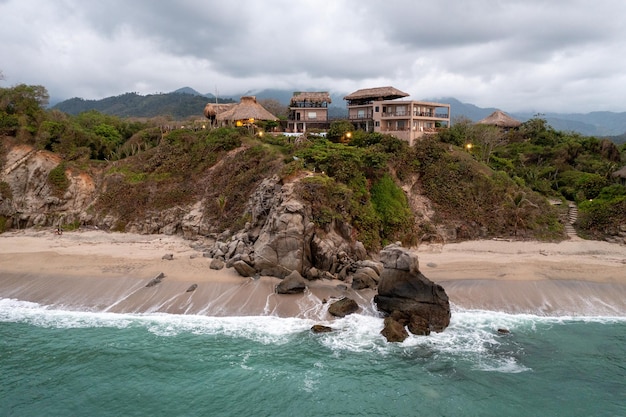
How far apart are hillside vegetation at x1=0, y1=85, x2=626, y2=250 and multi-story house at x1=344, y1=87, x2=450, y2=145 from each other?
397 centimetres

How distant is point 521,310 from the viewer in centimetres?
2616

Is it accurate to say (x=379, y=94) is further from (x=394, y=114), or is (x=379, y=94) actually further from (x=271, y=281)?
(x=271, y=281)

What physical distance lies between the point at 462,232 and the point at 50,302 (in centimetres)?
3201

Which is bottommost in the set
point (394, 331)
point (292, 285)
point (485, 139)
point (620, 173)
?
point (394, 331)

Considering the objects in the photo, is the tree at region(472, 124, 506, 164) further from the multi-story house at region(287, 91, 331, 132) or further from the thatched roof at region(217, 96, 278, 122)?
the thatched roof at region(217, 96, 278, 122)

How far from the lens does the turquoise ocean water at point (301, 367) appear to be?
17.5m

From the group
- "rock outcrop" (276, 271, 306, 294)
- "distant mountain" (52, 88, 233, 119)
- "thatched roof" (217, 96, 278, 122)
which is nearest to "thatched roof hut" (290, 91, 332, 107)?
"thatched roof" (217, 96, 278, 122)

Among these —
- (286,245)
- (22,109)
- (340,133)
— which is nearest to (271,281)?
(286,245)

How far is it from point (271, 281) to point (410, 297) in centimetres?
927

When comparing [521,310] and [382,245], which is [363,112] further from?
[521,310]

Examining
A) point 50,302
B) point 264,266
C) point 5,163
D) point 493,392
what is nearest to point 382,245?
point 264,266

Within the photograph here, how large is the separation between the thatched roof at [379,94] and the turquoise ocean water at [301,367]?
3464cm

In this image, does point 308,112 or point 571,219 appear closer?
point 571,219

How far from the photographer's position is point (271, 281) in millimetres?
28422
